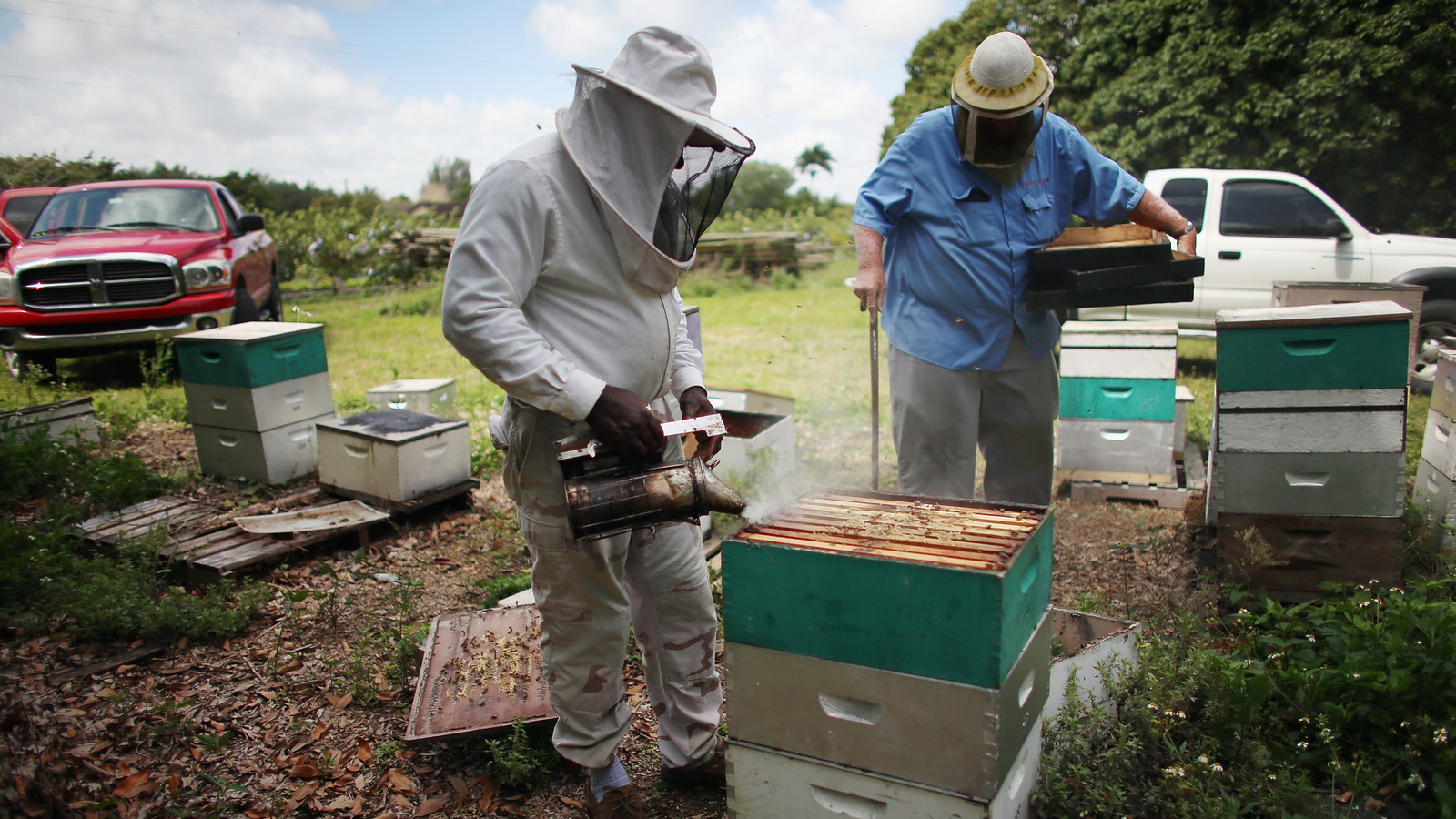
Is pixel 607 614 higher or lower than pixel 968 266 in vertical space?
lower

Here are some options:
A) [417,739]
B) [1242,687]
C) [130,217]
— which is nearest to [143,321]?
[130,217]

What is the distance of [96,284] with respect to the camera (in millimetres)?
6555

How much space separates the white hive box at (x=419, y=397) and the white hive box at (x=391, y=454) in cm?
82

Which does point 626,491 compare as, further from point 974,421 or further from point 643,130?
point 974,421

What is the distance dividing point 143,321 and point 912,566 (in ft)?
24.2

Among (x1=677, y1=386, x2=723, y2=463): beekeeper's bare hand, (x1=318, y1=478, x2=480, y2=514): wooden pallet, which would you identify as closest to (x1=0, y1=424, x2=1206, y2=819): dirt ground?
(x1=318, y1=478, x2=480, y2=514): wooden pallet

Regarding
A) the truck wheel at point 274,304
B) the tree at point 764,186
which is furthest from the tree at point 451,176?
the truck wheel at point 274,304

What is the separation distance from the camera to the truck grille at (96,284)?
254 inches

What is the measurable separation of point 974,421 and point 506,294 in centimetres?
168

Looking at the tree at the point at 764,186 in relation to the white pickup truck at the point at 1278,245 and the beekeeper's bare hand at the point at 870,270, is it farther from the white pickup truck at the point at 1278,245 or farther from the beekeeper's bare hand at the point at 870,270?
the beekeeper's bare hand at the point at 870,270

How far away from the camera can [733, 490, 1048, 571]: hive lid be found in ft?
5.03

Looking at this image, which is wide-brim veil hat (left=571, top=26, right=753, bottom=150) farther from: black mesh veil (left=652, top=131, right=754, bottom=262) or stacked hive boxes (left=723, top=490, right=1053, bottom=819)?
stacked hive boxes (left=723, top=490, right=1053, bottom=819)

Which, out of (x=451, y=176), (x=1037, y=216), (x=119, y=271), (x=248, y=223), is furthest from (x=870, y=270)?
(x=451, y=176)

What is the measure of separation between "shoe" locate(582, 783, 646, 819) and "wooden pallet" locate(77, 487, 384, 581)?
2.17 meters
